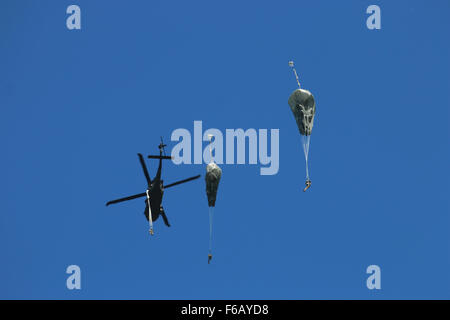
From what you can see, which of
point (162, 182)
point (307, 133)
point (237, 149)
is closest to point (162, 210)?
point (162, 182)

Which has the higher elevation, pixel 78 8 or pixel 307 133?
pixel 78 8

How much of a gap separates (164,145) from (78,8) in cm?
1495

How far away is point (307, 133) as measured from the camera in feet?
241

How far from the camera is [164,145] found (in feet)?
273

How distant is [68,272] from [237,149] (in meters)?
18.7
